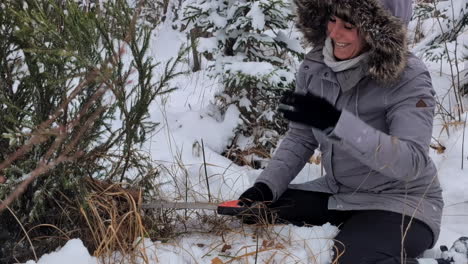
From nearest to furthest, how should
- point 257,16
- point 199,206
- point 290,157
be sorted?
point 199,206 → point 290,157 → point 257,16

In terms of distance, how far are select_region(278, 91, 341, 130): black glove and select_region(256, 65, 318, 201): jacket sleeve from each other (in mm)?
394

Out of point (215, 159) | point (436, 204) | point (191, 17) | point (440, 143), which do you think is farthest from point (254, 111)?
point (436, 204)

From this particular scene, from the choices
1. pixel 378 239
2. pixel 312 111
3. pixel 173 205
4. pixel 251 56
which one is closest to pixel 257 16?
pixel 251 56

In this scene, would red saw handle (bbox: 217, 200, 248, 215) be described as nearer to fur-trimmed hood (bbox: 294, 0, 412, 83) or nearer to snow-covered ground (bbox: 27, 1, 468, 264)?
snow-covered ground (bbox: 27, 1, 468, 264)

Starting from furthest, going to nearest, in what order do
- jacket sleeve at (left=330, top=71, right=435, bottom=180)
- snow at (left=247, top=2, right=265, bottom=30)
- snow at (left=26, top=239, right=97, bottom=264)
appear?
snow at (left=247, top=2, right=265, bottom=30), jacket sleeve at (left=330, top=71, right=435, bottom=180), snow at (left=26, top=239, right=97, bottom=264)

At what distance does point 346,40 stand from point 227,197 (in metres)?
1.18

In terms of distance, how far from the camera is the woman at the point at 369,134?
199cm

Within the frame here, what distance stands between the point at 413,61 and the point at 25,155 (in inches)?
68.2

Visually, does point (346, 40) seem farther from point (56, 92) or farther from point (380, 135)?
point (56, 92)

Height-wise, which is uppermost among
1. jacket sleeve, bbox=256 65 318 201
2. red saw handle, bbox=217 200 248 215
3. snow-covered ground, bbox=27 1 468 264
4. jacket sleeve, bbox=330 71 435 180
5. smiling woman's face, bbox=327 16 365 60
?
Answer: smiling woman's face, bbox=327 16 365 60

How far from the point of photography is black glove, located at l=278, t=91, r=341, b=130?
204cm

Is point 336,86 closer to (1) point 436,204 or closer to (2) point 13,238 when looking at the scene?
(1) point 436,204

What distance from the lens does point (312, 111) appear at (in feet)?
6.77

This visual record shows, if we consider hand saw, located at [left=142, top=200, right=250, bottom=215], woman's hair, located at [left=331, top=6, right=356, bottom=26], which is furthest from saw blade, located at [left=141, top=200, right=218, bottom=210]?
woman's hair, located at [left=331, top=6, right=356, bottom=26]
